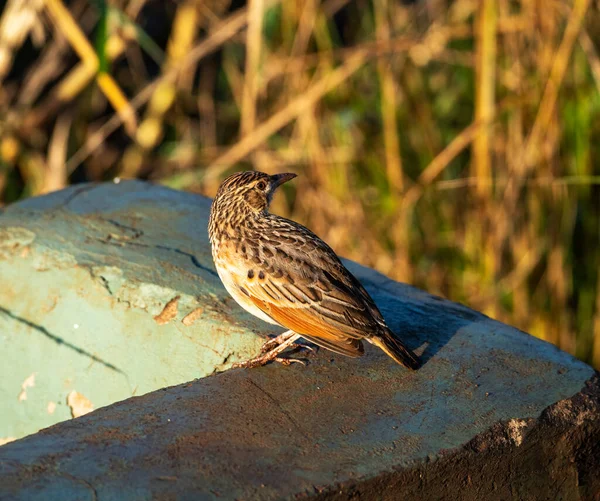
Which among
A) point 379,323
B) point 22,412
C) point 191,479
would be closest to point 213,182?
point 22,412

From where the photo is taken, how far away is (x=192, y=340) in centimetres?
379

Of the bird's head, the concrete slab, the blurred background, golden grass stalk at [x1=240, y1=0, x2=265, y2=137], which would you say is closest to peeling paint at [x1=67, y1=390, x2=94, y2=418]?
the concrete slab

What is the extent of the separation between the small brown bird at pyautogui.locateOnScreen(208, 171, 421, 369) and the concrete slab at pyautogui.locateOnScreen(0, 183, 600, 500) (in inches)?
4.7

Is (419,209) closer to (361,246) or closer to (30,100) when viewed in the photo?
(361,246)

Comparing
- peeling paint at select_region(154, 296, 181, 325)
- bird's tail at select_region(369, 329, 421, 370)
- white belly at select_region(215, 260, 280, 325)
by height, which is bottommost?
bird's tail at select_region(369, 329, 421, 370)

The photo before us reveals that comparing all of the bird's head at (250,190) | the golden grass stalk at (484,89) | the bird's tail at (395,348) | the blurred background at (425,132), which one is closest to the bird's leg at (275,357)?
the bird's tail at (395,348)

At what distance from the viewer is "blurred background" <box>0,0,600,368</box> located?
5695 millimetres

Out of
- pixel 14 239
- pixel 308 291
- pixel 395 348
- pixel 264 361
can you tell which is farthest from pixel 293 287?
Result: pixel 14 239

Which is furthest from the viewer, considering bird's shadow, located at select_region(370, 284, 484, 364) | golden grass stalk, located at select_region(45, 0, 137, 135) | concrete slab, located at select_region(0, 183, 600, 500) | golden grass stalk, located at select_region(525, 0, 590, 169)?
golden grass stalk, located at select_region(45, 0, 137, 135)

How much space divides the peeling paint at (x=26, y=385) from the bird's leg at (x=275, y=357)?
997 millimetres

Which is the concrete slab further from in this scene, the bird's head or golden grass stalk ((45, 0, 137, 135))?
golden grass stalk ((45, 0, 137, 135))

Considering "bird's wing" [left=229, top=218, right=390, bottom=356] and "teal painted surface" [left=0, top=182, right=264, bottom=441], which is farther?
"teal painted surface" [left=0, top=182, right=264, bottom=441]

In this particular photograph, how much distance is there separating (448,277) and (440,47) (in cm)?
143

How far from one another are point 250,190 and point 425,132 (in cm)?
239
